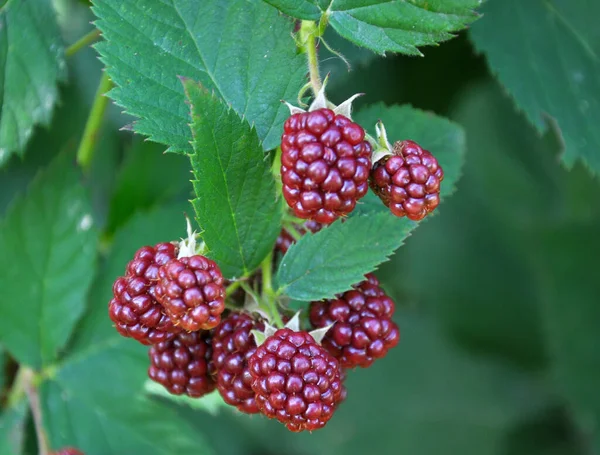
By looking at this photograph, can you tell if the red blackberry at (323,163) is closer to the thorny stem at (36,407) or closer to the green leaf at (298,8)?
the green leaf at (298,8)

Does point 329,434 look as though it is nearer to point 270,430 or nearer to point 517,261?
point 270,430

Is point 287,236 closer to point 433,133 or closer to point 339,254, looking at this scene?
point 339,254

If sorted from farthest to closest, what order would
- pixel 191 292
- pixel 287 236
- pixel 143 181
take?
1. pixel 143 181
2. pixel 287 236
3. pixel 191 292

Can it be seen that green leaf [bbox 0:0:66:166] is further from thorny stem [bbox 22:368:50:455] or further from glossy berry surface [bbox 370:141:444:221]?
glossy berry surface [bbox 370:141:444:221]

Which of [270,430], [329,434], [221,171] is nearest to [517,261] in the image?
[329,434]

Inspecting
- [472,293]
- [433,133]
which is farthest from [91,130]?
[472,293]

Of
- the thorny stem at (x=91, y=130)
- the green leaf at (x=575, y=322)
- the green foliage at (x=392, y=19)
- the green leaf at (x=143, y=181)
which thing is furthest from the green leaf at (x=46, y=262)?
the green leaf at (x=575, y=322)

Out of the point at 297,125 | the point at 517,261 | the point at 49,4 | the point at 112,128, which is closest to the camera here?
the point at 297,125
